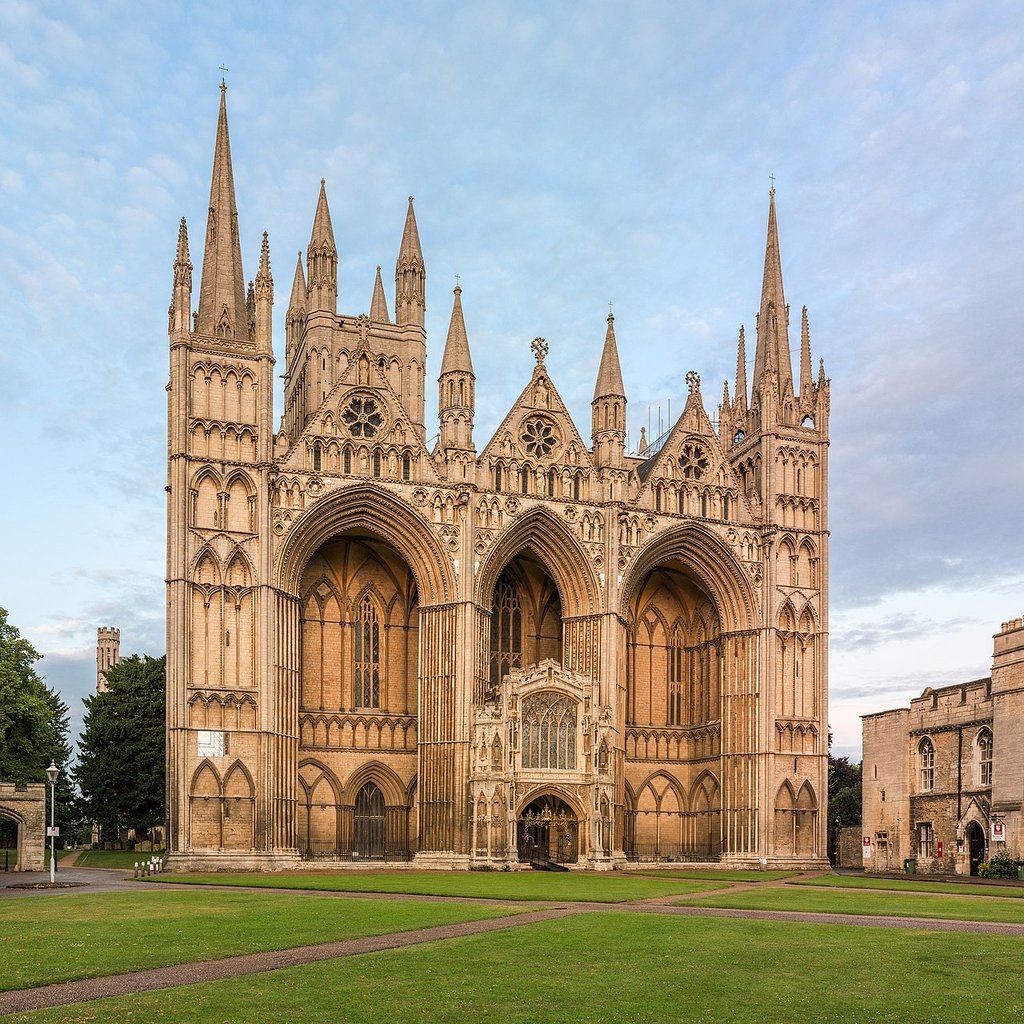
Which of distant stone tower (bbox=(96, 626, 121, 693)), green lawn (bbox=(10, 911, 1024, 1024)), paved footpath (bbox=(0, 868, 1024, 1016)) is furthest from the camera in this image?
distant stone tower (bbox=(96, 626, 121, 693))

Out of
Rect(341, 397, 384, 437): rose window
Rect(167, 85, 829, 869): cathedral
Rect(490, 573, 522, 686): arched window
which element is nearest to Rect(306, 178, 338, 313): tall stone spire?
Rect(167, 85, 829, 869): cathedral

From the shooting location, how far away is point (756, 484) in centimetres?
6288

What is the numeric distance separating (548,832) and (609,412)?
19469 mm

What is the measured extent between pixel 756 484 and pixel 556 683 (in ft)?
52.4

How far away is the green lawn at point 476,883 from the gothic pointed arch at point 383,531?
12376 millimetres

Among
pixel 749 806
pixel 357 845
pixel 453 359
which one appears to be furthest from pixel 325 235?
pixel 749 806

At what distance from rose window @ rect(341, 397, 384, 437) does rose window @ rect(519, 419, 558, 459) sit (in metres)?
6.85

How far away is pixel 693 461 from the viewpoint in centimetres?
6106

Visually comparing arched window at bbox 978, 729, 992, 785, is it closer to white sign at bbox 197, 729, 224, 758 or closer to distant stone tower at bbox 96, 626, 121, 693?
white sign at bbox 197, 729, 224, 758

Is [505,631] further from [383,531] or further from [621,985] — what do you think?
[621,985]

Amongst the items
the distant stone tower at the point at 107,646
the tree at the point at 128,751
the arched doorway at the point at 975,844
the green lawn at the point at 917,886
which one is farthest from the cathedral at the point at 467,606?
the distant stone tower at the point at 107,646

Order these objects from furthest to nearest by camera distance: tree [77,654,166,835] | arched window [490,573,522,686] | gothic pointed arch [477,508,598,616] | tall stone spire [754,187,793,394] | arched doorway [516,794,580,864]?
1. tree [77,654,166,835]
2. tall stone spire [754,187,793,394]
3. arched window [490,573,522,686]
4. gothic pointed arch [477,508,598,616]
5. arched doorway [516,794,580,864]

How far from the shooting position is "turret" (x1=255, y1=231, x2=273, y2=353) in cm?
5388

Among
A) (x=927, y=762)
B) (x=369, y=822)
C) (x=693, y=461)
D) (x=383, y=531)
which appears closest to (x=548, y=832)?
(x=369, y=822)
